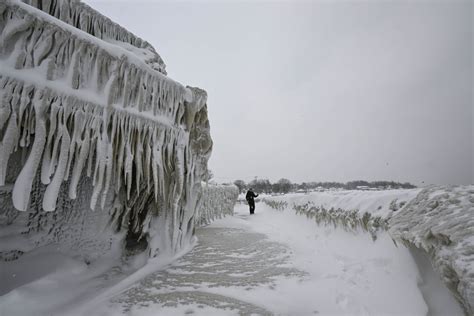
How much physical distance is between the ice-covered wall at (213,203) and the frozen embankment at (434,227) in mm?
6252

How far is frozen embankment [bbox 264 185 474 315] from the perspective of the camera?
172cm

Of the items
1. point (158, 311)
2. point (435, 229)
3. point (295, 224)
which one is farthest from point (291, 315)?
point (295, 224)

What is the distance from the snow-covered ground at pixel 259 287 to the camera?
242cm

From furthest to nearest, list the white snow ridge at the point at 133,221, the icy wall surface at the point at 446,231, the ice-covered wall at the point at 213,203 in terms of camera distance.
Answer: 1. the ice-covered wall at the point at 213,203
2. the white snow ridge at the point at 133,221
3. the icy wall surface at the point at 446,231

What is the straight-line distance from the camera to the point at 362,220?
3.97 m

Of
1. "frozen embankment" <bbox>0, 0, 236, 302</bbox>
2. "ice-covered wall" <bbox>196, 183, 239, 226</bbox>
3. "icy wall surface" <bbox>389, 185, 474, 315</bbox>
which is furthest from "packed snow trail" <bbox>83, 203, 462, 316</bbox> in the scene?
"ice-covered wall" <bbox>196, 183, 239, 226</bbox>

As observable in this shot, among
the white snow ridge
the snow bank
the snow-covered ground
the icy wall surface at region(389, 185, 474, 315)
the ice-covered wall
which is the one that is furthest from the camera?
the ice-covered wall

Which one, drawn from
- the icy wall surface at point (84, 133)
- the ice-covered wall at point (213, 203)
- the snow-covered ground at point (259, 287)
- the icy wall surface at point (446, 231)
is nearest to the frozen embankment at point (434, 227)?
the icy wall surface at point (446, 231)

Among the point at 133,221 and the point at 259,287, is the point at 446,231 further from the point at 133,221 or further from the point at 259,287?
the point at 133,221

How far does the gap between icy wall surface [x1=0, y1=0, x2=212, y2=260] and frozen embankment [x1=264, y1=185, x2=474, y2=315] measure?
3.69 m

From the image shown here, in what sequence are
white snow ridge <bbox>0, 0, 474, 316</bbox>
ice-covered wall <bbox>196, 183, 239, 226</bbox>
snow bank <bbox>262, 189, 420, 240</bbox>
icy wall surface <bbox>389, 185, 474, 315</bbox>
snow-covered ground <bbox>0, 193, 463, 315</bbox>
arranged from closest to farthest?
icy wall surface <bbox>389, 185, 474, 315</bbox>
white snow ridge <bbox>0, 0, 474, 316</bbox>
snow-covered ground <bbox>0, 193, 463, 315</bbox>
snow bank <bbox>262, 189, 420, 240</bbox>
ice-covered wall <bbox>196, 183, 239, 226</bbox>

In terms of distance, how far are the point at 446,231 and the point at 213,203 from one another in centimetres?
1034

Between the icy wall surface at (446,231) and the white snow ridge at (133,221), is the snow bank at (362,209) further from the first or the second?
the icy wall surface at (446,231)

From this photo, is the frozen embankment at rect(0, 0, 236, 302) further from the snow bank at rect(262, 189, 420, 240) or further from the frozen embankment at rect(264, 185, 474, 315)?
the frozen embankment at rect(264, 185, 474, 315)
